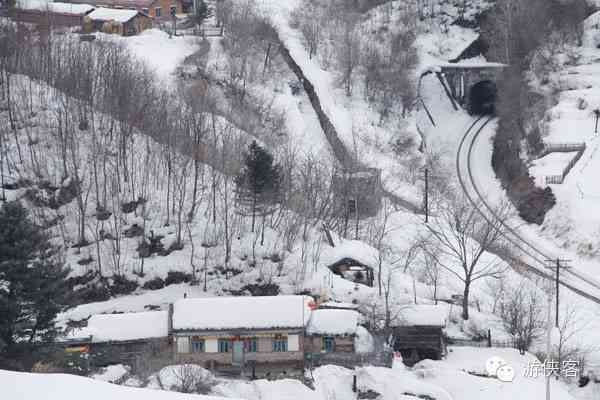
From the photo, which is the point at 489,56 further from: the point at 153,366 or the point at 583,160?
the point at 153,366

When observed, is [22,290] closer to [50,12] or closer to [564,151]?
[50,12]

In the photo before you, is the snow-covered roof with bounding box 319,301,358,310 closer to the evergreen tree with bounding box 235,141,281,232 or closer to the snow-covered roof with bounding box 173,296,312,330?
the snow-covered roof with bounding box 173,296,312,330

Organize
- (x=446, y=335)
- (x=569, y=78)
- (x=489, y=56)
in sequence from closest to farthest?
(x=446, y=335) < (x=569, y=78) < (x=489, y=56)

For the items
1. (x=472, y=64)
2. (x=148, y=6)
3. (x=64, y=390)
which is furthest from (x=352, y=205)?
(x=64, y=390)

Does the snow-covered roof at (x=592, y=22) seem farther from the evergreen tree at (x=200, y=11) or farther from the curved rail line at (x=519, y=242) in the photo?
the evergreen tree at (x=200, y=11)

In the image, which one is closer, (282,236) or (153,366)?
(153,366)

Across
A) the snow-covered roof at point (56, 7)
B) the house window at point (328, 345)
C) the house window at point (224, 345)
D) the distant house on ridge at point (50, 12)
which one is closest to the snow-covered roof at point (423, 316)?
Answer: the house window at point (328, 345)

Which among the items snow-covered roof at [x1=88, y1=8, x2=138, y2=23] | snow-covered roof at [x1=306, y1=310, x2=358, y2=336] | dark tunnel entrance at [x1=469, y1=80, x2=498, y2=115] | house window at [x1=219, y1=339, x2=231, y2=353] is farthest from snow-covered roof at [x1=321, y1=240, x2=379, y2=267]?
dark tunnel entrance at [x1=469, y1=80, x2=498, y2=115]

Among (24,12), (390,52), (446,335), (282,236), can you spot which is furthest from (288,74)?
(446,335)
